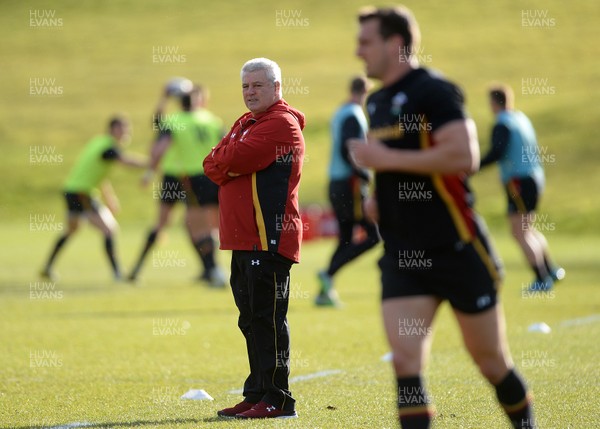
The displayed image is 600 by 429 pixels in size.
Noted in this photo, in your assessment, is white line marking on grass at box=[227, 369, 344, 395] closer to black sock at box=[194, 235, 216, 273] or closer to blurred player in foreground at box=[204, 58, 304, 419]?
blurred player in foreground at box=[204, 58, 304, 419]

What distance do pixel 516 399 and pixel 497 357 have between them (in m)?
0.25

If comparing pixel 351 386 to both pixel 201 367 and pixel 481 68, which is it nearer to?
pixel 201 367

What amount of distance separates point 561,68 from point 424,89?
56.8m

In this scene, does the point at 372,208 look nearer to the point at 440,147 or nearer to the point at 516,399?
the point at 440,147

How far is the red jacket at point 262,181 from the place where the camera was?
23.7 ft

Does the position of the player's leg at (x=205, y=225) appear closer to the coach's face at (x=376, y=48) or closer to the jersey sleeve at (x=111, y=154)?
the jersey sleeve at (x=111, y=154)

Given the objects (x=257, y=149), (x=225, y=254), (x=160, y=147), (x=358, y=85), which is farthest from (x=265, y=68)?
(x=225, y=254)

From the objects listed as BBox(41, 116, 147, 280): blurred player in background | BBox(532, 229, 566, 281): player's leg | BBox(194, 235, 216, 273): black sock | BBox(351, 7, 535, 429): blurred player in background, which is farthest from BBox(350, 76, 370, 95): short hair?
BBox(351, 7, 535, 429): blurred player in background

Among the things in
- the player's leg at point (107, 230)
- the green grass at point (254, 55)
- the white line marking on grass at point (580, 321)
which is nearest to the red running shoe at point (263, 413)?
the white line marking on grass at point (580, 321)

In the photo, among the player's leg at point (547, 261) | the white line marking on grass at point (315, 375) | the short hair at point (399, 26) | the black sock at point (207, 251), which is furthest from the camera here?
the black sock at point (207, 251)

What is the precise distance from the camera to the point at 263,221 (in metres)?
7.25

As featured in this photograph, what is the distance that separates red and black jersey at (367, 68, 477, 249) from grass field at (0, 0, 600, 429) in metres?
1.95

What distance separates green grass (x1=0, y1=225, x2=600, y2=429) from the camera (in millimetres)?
7336

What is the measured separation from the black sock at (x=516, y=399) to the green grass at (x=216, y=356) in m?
1.40
